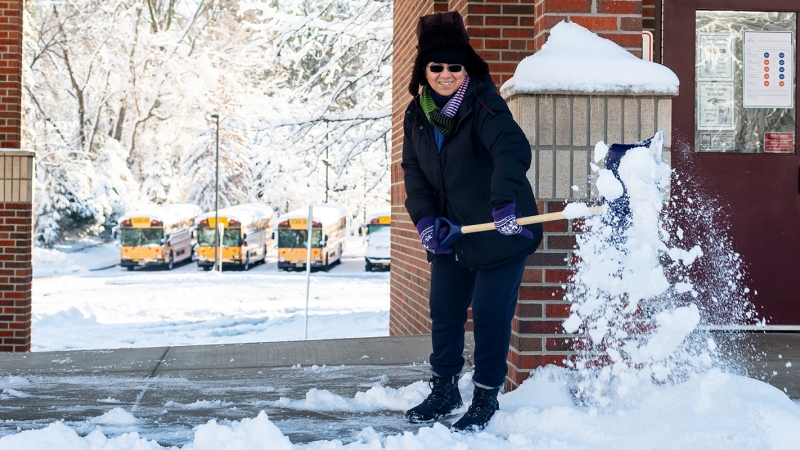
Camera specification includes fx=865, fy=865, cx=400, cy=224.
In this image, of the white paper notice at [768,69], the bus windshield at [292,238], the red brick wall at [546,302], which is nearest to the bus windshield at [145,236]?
the bus windshield at [292,238]

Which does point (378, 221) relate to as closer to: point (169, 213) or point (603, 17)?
point (169, 213)

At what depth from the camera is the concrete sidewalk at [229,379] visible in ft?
13.3

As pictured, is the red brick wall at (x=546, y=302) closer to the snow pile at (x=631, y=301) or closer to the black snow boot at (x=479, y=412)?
the snow pile at (x=631, y=301)

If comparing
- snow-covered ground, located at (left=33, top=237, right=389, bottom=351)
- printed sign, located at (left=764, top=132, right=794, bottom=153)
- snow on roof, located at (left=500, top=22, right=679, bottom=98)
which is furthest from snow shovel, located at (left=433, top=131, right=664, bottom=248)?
snow-covered ground, located at (left=33, top=237, right=389, bottom=351)

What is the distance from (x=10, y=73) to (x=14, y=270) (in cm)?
193

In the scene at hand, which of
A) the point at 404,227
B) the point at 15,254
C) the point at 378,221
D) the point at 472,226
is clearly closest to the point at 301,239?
the point at 378,221

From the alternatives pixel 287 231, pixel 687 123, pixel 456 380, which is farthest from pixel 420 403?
pixel 287 231

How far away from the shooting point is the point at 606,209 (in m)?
3.74

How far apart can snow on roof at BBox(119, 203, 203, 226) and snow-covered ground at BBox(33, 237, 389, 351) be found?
79.6 inches

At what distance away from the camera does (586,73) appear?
416cm

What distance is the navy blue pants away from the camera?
12.8 ft

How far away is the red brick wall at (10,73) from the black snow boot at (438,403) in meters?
5.98

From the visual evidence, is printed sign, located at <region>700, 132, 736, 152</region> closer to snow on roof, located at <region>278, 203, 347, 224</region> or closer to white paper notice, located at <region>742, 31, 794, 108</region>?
white paper notice, located at <region>742, 31, 794, 108</region>

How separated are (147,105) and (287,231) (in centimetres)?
1338
